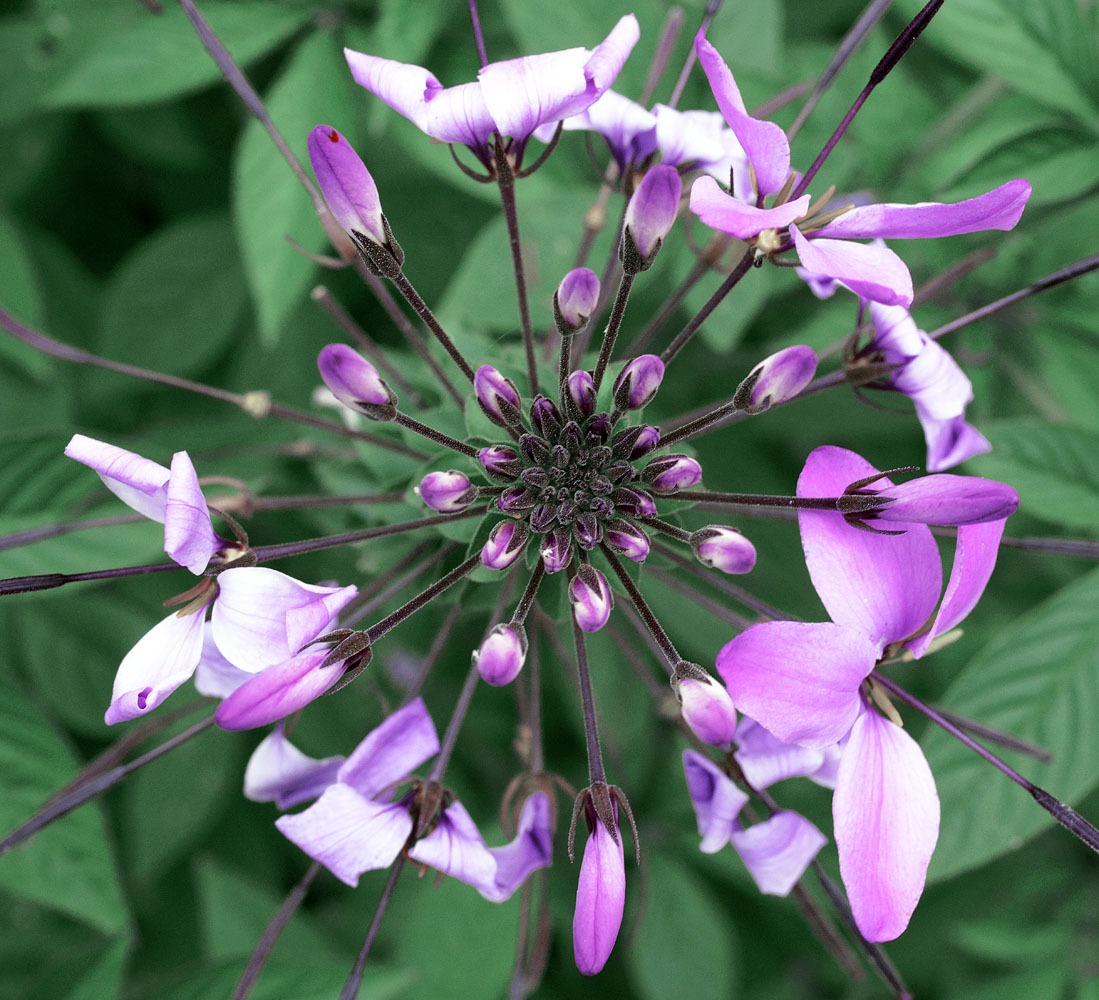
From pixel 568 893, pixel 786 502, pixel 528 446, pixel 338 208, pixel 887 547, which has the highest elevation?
pixel 338 208

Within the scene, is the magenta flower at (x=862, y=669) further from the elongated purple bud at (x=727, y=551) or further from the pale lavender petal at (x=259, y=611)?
the pale lavender petal at (x=259, y=611)

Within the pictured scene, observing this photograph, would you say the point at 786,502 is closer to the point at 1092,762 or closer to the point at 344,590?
the point at 344,590

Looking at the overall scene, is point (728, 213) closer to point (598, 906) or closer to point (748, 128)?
point (748, 128)

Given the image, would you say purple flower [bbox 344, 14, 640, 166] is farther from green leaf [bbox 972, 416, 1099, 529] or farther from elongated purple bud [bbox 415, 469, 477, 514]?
green leaf [bbox 972, 416, 1099, 529]

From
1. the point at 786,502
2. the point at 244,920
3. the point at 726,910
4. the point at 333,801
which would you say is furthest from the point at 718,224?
the point at 726,910

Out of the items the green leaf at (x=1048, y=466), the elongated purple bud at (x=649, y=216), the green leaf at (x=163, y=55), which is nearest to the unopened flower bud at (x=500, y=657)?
the elongated purple bud at (x=649, y=216)

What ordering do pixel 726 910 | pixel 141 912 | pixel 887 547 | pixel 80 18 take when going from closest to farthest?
pixel 887 547 → pixel 80 18 → pixel 141 912 → pixel 726 910
